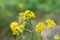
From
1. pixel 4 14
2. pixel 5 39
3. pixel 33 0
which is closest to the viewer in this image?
pixel 5 39

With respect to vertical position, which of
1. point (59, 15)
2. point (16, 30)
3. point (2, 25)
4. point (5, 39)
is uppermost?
point (59, 15)

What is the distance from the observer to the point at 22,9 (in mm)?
3846

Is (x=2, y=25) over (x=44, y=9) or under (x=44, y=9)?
under

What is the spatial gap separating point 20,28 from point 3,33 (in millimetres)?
1329

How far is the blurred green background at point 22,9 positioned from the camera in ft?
12.1

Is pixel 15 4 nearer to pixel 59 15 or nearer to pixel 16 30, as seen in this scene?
pixel 59 15

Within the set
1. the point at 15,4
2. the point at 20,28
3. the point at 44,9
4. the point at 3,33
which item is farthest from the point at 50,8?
the point at 20,28

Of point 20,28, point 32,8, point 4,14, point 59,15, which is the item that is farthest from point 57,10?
→ point 20,28

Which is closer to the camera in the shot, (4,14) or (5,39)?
(5,39)

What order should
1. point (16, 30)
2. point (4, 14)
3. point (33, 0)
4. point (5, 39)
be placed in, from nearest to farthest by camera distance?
point (16, 30) < point (5, 39) < point (4, 14) < point (33, 0)

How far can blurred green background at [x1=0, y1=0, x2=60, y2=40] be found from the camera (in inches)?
145

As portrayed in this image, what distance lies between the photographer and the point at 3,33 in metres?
3.62

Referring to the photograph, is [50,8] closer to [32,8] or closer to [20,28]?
[32,8]

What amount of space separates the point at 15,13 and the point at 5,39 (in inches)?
20.0
